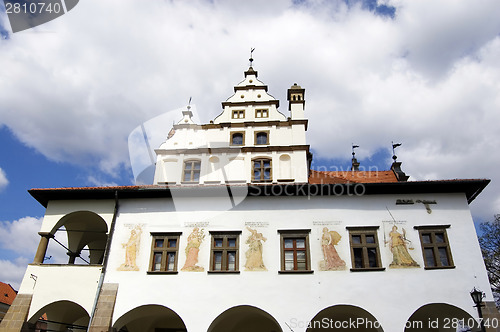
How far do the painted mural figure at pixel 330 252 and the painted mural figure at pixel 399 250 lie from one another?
1825 mm

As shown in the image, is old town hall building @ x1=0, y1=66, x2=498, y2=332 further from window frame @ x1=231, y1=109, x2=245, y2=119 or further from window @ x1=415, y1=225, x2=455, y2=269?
window frame @ x1=231, y1=109, x2=245, y2=119

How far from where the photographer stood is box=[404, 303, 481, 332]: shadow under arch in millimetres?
12758

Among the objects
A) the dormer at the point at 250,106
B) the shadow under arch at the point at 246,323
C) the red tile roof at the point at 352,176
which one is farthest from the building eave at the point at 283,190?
the dormer at the point at 250,106

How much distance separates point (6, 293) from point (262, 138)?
4344 centimetres

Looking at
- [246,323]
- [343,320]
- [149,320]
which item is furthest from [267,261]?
[149,320]

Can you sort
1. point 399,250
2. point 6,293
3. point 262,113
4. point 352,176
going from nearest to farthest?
1. point 399,250
2. point 352,176
3. point 262,113
4. point 6,293

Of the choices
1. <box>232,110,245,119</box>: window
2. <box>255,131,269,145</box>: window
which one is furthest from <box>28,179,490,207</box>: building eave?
<box>232,110,245,119</box>: window

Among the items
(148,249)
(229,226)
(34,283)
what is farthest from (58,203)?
(229,226)

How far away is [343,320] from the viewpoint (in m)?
14.9

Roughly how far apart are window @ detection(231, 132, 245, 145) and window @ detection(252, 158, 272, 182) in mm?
1449

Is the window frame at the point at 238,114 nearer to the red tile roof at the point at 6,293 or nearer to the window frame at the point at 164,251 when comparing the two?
the window frame at the point at 164,251

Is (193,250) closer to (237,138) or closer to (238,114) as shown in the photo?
(237,138)

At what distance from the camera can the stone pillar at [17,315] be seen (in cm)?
1275

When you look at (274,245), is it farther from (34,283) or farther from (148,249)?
(34,283)
